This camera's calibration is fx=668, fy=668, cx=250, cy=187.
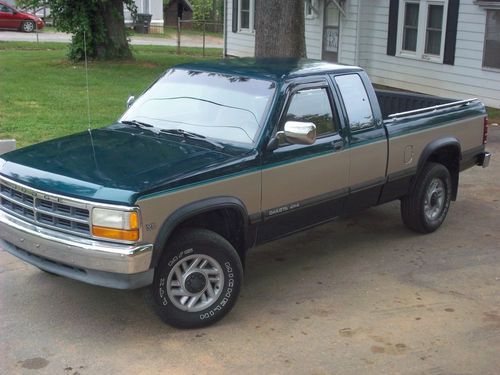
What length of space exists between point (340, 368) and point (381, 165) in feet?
7.92

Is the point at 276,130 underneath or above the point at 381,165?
above

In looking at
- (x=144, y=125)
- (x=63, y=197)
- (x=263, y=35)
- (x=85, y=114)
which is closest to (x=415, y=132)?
(x=144, y=125)

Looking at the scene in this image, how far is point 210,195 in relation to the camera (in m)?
4.55

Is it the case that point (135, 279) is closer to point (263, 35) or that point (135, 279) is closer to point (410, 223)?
point (410, 223)

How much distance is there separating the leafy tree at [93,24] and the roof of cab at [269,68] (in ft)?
45.2

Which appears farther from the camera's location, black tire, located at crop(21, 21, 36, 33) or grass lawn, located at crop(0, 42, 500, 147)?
black tire, located at crop(21, 21, 36, 33)

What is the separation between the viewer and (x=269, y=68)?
5.65 meters

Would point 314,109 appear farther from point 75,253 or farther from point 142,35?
point 142,35

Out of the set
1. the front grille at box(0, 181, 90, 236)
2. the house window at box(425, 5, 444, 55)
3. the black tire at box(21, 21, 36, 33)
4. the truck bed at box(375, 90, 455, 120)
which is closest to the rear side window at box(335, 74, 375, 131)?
the truck bed at box(375, 90, 455, 120)

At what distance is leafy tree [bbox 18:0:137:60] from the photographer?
63.3ft

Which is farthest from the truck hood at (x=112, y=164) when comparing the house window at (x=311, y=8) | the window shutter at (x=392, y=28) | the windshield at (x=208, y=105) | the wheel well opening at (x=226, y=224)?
the house window at (x=311, y=8)

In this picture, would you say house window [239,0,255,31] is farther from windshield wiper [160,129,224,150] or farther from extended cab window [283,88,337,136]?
windshield wiper [160,129,224,150]

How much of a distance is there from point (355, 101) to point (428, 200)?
150 cm

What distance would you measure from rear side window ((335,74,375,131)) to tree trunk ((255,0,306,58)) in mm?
4972
